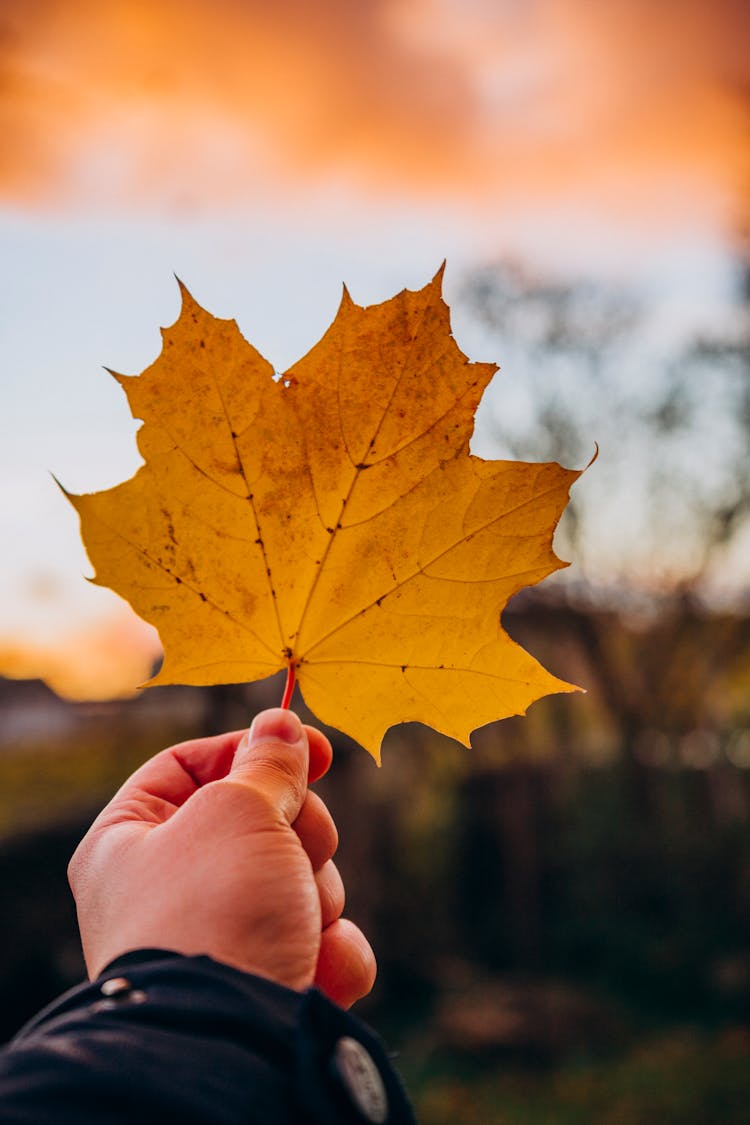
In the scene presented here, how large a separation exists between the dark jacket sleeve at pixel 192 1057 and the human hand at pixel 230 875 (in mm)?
66

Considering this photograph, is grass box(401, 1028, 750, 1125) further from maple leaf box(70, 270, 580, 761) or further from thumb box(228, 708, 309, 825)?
maple leaf box(70, 270, 580, 761)

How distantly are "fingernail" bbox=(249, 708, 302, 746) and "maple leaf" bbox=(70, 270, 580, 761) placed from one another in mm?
44

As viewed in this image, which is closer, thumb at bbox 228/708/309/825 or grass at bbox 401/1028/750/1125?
thumb at bbox 228/708/309/825

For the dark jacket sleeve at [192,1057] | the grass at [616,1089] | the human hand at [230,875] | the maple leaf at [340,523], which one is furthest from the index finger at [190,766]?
the grass at [616,1089]

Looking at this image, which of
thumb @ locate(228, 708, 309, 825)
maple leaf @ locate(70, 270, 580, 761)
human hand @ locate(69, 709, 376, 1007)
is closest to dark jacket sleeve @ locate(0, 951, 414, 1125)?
human hand @ locate(69, 709, 376, 1007)

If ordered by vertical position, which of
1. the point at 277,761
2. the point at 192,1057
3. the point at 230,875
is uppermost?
the point at 277,761

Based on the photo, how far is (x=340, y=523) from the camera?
1.10 meters

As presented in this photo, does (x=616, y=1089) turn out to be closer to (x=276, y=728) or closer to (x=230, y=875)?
(x=276, y=728)

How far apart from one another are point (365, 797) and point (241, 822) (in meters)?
5.11

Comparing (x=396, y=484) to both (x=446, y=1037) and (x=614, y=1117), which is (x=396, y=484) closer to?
(x=614, y=1117)

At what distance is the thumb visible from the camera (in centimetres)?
109

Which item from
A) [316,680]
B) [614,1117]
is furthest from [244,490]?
[614,1117]

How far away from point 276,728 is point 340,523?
10.8 inches

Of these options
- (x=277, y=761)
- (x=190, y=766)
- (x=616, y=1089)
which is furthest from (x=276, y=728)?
(x=616, y=1089)
